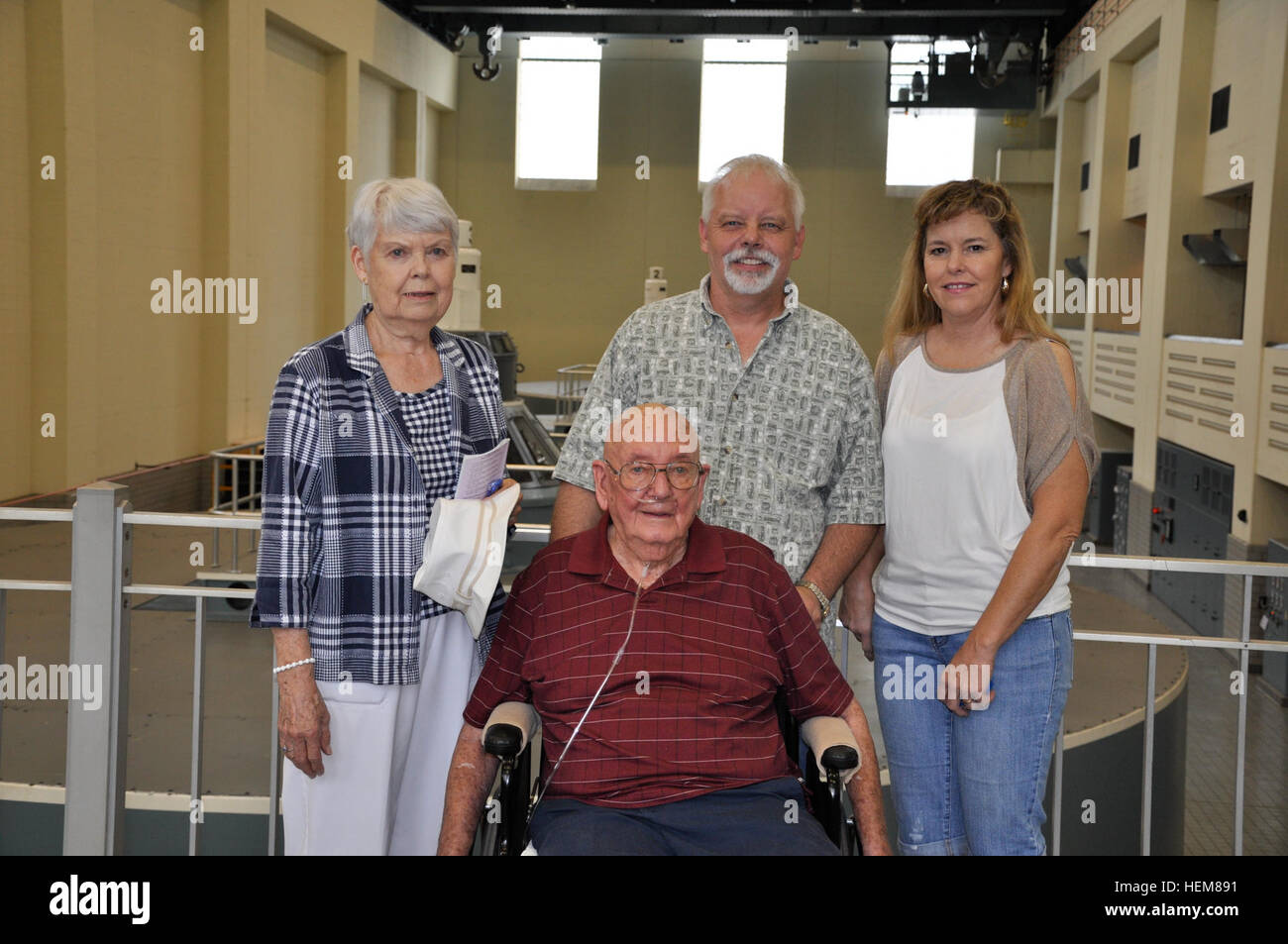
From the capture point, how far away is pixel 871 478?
2236 mm

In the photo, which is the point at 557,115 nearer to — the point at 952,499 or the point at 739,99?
the point at 739,99

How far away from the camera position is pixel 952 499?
2.06 metres

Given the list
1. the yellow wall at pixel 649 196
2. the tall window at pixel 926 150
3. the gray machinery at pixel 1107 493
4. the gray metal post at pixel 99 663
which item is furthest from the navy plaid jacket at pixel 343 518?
the tall window at pixel 926 150

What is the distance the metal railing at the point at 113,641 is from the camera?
2.53 m

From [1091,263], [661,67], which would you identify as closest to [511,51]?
[661,67]

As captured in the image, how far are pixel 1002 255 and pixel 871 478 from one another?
0.47m

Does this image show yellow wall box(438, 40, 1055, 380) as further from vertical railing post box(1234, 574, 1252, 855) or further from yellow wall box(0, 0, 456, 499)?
vertical railing post box(1234, 574, 1252, 855)

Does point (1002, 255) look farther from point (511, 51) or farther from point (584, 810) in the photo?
point (511, 51)

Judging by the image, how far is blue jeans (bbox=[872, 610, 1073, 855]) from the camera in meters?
2.02

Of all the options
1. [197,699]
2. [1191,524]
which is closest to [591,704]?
[197,699]

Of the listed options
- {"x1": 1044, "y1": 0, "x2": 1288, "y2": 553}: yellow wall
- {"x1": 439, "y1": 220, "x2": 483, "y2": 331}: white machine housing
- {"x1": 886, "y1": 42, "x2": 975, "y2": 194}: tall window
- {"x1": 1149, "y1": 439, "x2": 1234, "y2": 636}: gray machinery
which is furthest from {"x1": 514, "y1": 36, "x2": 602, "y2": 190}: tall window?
{"x1": 1149, "y1": 439, "x2": 1234, "y2": 636}: gray machinery
